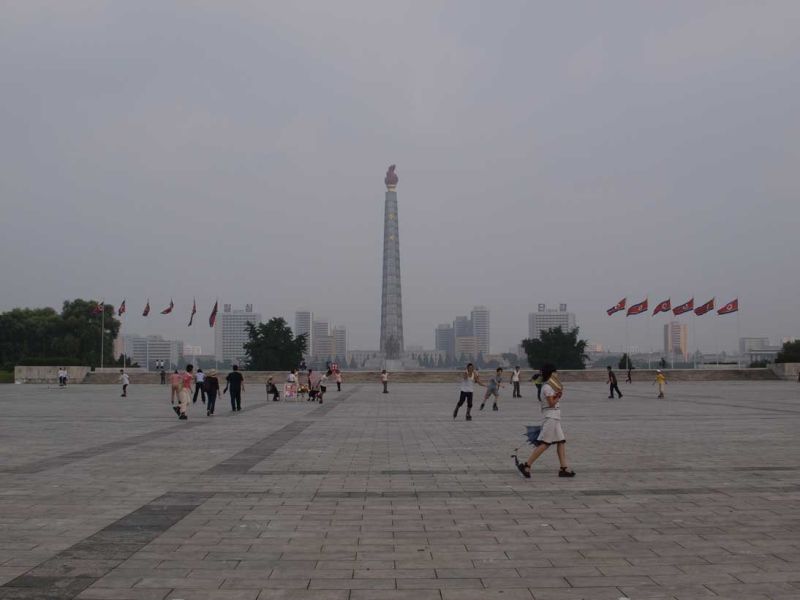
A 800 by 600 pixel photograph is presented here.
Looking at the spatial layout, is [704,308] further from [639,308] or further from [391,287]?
[391,287]

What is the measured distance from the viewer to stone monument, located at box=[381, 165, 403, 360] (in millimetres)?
96812

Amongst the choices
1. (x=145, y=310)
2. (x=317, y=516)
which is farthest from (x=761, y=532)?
(x=145, y=310)

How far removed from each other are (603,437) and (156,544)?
10627 mm

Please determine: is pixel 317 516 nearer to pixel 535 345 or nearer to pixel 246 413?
pixel 246 413

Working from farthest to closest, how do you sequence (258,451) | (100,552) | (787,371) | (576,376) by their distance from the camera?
(576,376)
(787,371)
(258,451)
(100,552)

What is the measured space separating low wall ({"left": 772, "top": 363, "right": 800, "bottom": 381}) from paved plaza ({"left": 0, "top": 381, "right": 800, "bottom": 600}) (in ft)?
135

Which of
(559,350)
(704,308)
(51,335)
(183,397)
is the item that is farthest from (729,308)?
(51,335)

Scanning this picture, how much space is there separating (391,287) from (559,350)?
26.3 metres

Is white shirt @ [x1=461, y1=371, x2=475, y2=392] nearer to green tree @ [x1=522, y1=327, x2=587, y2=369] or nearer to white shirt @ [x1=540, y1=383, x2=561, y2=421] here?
white shirt @ [x1=540, y1=383, x2=561, y2=421]

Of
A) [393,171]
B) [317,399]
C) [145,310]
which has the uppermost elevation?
[393,171]

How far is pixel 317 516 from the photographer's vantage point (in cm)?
726

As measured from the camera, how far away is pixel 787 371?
51.4m

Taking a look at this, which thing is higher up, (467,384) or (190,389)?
(467,384)

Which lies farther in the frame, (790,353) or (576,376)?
(790,353)
